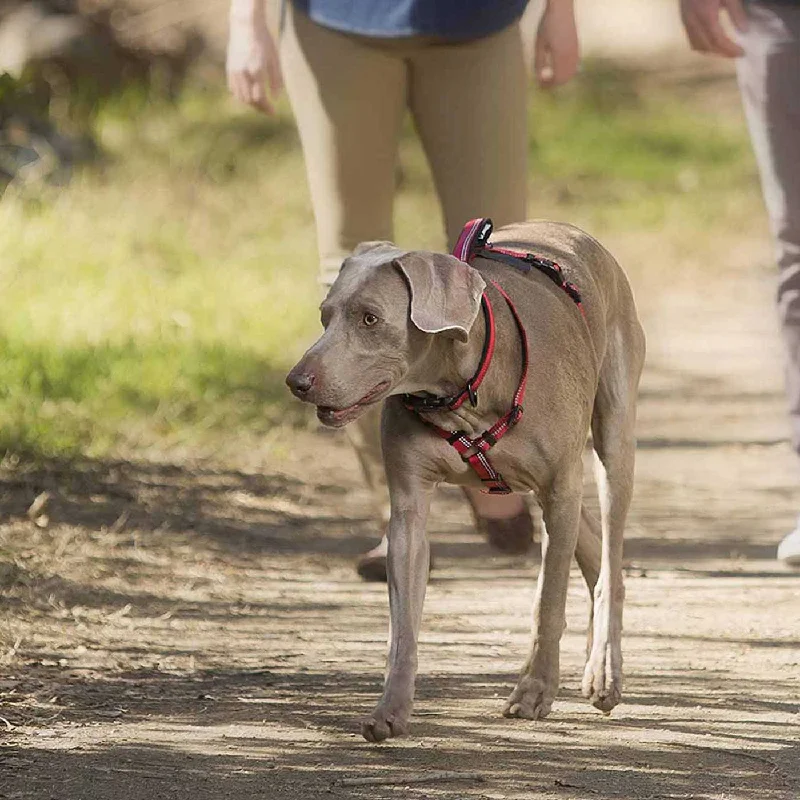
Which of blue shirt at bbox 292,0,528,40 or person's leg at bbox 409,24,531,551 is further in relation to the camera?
person's leg at bbox 409,24,531,551

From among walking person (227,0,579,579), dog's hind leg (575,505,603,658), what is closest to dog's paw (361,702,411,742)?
dog's hind leg (575,505,603,658)

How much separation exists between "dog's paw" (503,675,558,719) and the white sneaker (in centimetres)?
158

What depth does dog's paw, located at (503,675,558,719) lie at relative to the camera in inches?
155

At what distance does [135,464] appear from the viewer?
6.33 metres

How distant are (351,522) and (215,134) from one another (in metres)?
6.44

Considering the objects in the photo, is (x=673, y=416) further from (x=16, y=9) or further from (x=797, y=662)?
(x=16, y=9)

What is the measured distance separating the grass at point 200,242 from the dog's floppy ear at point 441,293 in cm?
284

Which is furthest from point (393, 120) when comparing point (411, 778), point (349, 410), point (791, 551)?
point (411, 778)

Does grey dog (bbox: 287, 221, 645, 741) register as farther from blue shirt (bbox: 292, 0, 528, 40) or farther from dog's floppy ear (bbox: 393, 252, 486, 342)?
blue shirt (bbox: 292, 0, 528, 40)

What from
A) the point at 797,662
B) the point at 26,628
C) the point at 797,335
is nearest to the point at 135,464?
the point at 26,628

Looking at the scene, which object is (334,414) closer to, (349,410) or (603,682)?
(349,410)

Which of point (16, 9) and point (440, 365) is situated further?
point (16, 9)

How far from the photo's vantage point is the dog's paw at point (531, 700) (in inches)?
155

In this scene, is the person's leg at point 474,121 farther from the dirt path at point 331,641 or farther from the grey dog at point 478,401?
the dirt path at point 331,641
